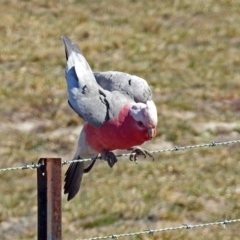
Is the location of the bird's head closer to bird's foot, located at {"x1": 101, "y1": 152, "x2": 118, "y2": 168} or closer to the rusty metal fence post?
bird's foot, located at {"x1": 101, "y1": 152, "x2": 118, "y2": 168}

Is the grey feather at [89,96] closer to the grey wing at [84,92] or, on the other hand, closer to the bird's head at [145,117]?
the grey wing at [84,92]

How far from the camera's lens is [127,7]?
13.0 meters

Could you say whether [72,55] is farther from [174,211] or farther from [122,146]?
[174,211]

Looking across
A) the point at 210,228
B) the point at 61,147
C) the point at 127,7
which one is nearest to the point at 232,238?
the point at 210,228

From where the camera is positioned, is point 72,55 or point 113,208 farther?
point 113,208

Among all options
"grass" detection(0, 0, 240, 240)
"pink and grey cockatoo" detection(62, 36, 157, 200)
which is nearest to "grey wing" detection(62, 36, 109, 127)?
"pink and grey cockatoo" detection(62, 36, 157, 200)

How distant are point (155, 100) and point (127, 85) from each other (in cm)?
433

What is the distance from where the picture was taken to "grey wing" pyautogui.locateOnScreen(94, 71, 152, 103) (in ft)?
18.1

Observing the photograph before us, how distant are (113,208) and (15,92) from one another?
9.36 ft

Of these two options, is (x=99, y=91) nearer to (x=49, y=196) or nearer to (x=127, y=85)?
(x=127, y=85)

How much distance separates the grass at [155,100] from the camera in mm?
7477

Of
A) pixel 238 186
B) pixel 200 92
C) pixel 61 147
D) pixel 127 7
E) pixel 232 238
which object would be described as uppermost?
pixel 127 7

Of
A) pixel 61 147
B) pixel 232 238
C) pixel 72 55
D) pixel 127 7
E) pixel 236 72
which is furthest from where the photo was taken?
pixel 127 7

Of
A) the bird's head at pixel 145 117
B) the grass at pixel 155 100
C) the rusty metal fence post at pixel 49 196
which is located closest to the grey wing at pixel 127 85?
the bird's head at pixel 145 117
